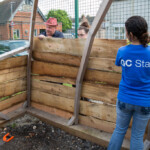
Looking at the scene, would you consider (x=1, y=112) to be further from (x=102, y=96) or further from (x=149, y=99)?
(x=149, y=99)

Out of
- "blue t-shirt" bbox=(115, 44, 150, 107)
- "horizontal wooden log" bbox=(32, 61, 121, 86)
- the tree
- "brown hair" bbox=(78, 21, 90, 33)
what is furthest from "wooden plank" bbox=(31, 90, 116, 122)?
the tree

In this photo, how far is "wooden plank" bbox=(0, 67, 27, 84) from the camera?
3.34m

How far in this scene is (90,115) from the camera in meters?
3.02

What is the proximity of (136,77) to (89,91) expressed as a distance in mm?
1213

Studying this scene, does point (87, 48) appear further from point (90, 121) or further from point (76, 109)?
point (90, 121)

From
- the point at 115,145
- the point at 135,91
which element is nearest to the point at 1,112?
the point at 115,145

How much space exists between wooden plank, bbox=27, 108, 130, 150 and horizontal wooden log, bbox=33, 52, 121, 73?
1009 mm

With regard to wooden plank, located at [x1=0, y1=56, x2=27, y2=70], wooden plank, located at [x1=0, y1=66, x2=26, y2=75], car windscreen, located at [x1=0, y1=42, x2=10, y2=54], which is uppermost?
car windscreen, located at [x1=0, y1=42, x2=10, y2=54]

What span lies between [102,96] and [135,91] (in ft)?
3.31

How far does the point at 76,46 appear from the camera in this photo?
2963 millimetres

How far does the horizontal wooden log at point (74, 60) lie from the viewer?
268 cm

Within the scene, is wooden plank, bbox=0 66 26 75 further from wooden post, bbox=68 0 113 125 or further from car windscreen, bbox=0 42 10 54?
wooden post, bbox=68 0 113 125

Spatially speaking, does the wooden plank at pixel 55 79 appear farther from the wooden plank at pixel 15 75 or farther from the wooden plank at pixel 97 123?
the wooden plank at pixel 97 123

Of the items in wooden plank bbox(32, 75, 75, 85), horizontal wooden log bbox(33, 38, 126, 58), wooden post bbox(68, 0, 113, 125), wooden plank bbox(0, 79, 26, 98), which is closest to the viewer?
wooden post bbox(68, 0, 113, 125)
